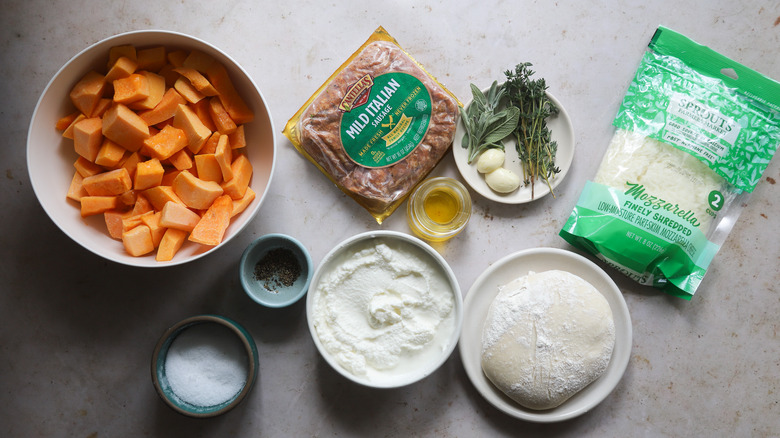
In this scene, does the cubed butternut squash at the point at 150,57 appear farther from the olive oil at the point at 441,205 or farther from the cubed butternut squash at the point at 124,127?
the olive oil at the point at 441,205

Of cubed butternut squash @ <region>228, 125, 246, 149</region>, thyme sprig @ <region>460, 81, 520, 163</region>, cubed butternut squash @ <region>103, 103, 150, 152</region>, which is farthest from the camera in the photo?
thyme sprig @ <region>460, 81, 520, 163</region>

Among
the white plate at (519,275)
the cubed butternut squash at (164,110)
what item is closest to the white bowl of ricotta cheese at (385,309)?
the white plate at (519,275)

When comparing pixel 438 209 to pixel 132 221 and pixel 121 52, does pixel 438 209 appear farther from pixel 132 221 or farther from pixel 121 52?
pixel 121 52

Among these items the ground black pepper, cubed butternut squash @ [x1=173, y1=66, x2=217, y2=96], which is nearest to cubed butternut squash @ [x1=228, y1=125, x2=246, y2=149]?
cubed butternut squash @ [x1=173, y1=66, x2=217, y2=96]

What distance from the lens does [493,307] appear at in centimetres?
137

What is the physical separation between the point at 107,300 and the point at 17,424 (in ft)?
1.45

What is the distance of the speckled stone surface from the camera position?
1423 mm

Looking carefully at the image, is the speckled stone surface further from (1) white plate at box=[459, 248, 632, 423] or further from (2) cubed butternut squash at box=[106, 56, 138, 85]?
(2) cubed butternut squash at box=[106, 56, 138, 85]

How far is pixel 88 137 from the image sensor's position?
3.75 ft

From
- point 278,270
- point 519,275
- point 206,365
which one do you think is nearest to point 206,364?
point 206,365

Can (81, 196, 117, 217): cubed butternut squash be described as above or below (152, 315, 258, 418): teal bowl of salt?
above

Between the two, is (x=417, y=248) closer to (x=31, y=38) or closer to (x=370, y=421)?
(x=370, y=421)

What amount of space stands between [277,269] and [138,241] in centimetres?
37

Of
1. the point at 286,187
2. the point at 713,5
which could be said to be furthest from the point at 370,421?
the point at 713,5
